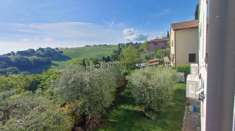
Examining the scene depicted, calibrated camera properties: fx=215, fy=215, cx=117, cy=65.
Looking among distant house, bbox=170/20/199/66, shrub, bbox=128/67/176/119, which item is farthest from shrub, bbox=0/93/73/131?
distant house, bbox=170/20/199/66

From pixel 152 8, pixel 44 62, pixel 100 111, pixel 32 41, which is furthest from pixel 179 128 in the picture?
pixel 44 62

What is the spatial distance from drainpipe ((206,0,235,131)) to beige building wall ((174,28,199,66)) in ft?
78.0

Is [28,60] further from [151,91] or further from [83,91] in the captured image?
[151,91]

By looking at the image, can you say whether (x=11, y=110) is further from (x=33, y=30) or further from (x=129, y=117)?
(x=33, y=30)

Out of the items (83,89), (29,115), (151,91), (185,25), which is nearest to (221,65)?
(29,115)

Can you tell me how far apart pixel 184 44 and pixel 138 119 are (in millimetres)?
15541

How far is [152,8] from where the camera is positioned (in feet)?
78.7

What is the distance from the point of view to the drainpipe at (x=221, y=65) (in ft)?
6.27

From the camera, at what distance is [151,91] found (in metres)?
12.4

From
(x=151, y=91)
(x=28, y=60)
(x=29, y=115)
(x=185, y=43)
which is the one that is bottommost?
(x=151, y=91)

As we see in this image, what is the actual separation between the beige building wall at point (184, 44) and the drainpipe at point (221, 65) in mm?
23773

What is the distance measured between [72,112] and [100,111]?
161 centimetres

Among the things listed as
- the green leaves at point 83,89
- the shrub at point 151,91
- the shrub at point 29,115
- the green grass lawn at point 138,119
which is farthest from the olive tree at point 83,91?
the shrub at point 29,115

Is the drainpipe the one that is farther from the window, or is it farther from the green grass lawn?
the window
